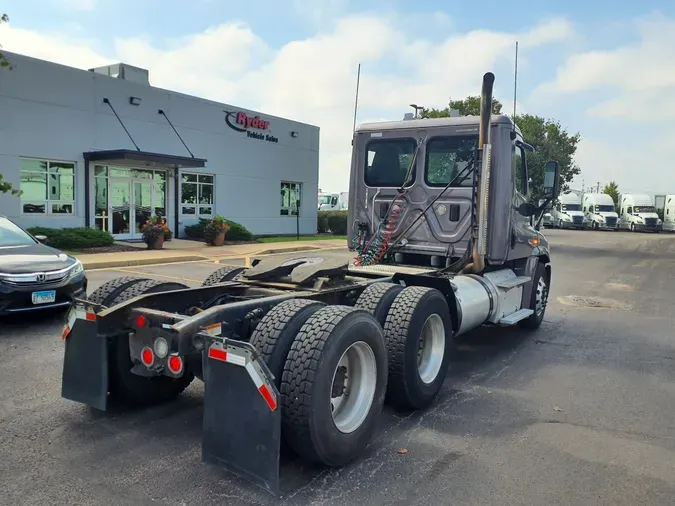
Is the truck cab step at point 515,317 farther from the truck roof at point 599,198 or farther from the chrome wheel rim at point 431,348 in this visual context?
the truck roof at point 599,198

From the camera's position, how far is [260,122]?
26.7 metres

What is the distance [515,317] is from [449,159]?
2076 mm

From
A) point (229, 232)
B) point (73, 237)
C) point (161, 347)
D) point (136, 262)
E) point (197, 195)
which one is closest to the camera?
Answer: point (161, 347)

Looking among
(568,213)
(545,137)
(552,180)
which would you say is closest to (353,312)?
(552,180)

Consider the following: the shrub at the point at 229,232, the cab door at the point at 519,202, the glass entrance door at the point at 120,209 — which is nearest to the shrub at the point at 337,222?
the shrub at the point at 229,232

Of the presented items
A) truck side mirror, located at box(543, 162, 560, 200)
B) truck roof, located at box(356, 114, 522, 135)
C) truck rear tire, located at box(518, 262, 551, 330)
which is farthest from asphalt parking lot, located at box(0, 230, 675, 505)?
truck roof, located at box(356, 114, 522, 135)

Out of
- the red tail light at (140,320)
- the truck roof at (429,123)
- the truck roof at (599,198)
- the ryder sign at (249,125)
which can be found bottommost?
the red tail light at (140,320)

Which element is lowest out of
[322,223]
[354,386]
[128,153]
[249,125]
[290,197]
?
[354,386]

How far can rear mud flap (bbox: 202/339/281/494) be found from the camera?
315 centimetres

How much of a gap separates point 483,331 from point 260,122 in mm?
20753

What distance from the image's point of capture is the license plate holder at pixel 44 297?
7164 mm

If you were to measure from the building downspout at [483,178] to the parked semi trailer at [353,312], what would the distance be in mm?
20

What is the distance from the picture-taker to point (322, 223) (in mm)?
32062

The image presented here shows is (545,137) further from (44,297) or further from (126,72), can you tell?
(44,297)
